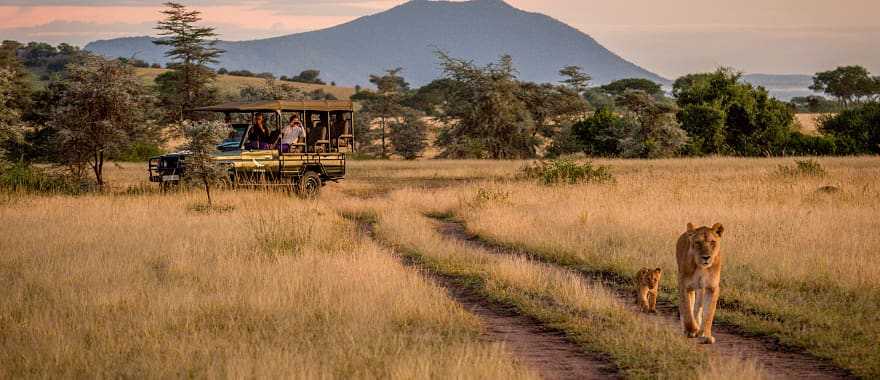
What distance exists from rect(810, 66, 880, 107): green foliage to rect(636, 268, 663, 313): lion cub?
94407 mm

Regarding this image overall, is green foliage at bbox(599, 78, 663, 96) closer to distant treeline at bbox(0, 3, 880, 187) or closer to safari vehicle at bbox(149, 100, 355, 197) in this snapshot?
distant treeline at bbox(0, 3, 880, 187)

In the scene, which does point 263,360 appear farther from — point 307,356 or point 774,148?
point 774,148

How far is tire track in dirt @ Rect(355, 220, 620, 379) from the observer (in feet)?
25.9

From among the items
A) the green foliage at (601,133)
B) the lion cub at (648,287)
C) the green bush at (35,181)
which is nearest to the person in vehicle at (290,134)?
the green bush at (35,181)

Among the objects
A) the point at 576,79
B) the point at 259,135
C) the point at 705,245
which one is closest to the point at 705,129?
the point at 576,79

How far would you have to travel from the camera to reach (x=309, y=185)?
25016mm

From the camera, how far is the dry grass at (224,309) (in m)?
7.59

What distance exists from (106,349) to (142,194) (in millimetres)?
16451

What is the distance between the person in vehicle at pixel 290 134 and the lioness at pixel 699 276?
16781mm

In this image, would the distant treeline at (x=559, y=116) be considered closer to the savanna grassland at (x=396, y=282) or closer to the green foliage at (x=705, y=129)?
the green foliage at (x=705, y=129)

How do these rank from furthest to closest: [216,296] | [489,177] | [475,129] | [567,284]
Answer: [475,129]
[489,177]
[567,284]
[216,296]

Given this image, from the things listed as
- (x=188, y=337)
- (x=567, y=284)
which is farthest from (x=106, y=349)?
(x=567, y=284)

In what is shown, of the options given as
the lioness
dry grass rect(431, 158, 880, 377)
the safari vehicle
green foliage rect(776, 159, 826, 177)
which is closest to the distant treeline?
the safari vehicle

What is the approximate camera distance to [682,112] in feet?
159
